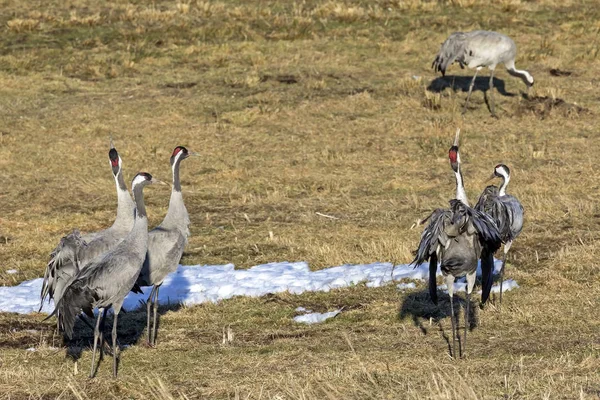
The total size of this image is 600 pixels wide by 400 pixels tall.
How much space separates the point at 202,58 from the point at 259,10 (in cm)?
387

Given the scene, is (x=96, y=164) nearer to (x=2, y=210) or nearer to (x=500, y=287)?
(x=2, y=210)

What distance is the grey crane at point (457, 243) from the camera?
9.20m

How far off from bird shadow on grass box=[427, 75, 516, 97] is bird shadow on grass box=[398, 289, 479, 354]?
12.1m

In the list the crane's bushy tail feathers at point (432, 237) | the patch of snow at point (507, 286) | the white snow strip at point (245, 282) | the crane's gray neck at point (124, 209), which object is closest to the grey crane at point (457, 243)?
the crane's bushy tail feathers at point (432, 237)

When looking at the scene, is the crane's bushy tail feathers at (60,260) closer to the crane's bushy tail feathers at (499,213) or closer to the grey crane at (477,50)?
the crane's bushy tail feathers at (499,213)

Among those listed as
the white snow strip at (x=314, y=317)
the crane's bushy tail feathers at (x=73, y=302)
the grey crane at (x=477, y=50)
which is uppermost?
the crane's bushy tail feathers at (x=73, y=302)

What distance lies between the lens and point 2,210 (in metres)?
16.7

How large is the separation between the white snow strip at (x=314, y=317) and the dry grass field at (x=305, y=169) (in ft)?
0.40

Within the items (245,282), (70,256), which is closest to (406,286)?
(245,282)

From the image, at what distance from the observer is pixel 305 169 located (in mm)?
18859

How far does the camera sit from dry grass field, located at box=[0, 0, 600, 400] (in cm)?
901

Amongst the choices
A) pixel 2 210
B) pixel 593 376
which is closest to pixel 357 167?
pixel 2 210

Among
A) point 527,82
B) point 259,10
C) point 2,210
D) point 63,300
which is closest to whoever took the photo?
point 63,300

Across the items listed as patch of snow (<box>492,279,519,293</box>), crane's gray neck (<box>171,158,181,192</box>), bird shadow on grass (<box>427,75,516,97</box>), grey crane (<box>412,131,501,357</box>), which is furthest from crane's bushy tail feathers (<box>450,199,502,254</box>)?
bird shadow on grass (<box>427,75,516,97</box>)
